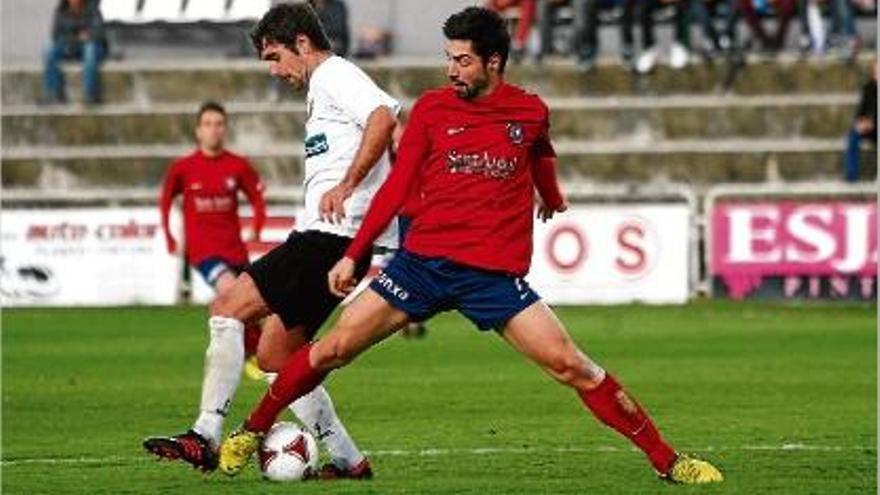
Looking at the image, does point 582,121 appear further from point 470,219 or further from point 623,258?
point 470,219

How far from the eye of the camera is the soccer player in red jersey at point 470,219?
11039 mm

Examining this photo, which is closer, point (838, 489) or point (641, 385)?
point (838, 489)

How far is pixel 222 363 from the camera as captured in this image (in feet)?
39.6

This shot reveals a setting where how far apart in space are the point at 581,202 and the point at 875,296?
3.21m

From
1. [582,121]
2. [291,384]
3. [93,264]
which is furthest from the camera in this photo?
[582,121]

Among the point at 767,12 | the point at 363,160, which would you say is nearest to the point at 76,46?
the point at 767,12

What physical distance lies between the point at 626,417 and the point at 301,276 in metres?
1.58

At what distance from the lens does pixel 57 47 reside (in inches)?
1403

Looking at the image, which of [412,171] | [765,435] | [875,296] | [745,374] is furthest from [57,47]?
[412,171]

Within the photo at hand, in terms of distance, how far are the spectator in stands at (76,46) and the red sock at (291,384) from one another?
946 inches

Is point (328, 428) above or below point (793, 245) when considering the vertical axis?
above

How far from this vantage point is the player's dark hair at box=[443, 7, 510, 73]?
35.9 feet

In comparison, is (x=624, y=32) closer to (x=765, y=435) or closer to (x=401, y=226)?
(x=765, y=435)

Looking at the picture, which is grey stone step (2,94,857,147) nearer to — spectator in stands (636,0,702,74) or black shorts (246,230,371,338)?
spectator in stands (636,0,702,74)
